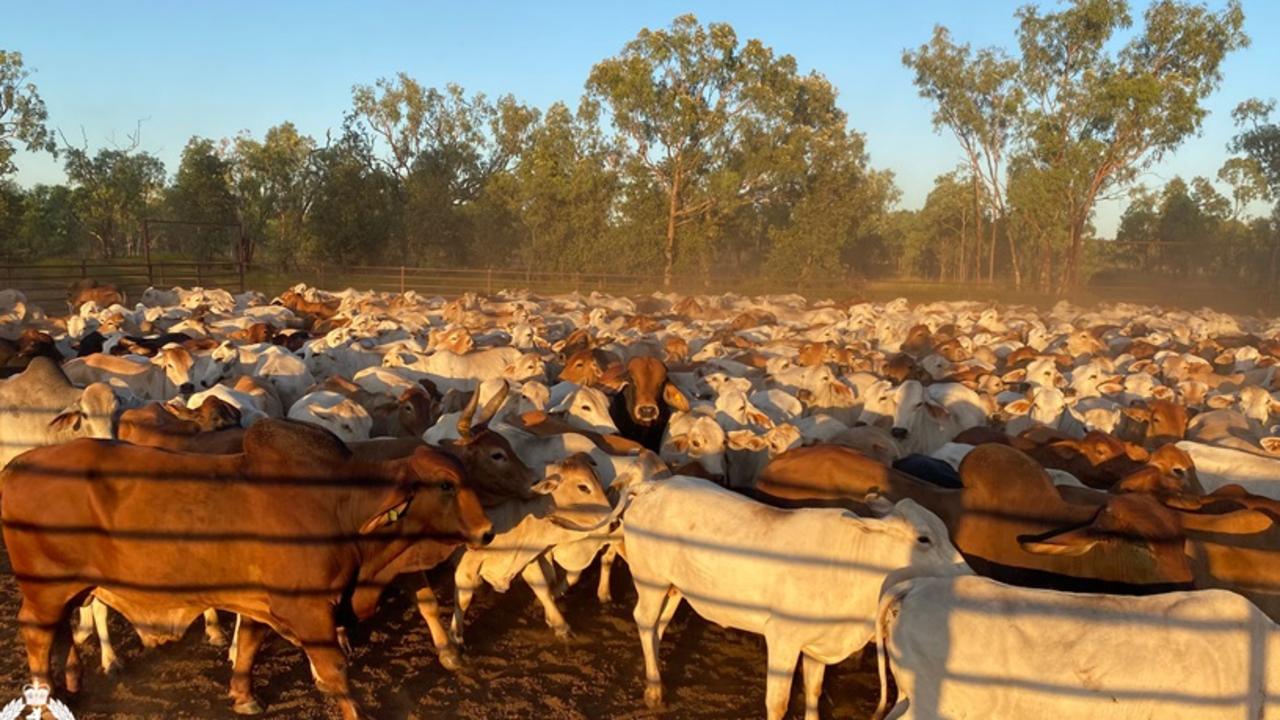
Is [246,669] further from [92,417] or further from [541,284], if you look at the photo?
[541,284]

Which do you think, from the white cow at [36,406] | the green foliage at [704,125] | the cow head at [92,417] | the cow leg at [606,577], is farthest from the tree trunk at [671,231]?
the cow head at [92,417]

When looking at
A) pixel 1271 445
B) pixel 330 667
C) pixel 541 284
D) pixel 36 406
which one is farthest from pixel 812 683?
pixel 541 284

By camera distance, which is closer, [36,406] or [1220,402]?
[36,406]

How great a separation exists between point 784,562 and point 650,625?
123 cm

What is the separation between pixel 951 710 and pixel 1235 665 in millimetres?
1161

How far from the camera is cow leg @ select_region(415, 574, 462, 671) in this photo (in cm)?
640

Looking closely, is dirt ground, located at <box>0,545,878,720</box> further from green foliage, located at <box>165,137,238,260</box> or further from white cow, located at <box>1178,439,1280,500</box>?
green foliage, located at <box>165,137,238,260</box>

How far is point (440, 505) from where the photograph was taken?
563cm

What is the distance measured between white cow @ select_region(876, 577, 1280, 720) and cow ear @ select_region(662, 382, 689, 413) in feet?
17.3

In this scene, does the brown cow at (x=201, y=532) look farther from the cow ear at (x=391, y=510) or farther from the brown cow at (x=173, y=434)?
the brown cow at (x=173, y=434)

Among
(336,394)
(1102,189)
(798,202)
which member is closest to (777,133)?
(798,202)

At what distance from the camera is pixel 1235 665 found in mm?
4012

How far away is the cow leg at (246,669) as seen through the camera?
5.71 meters
